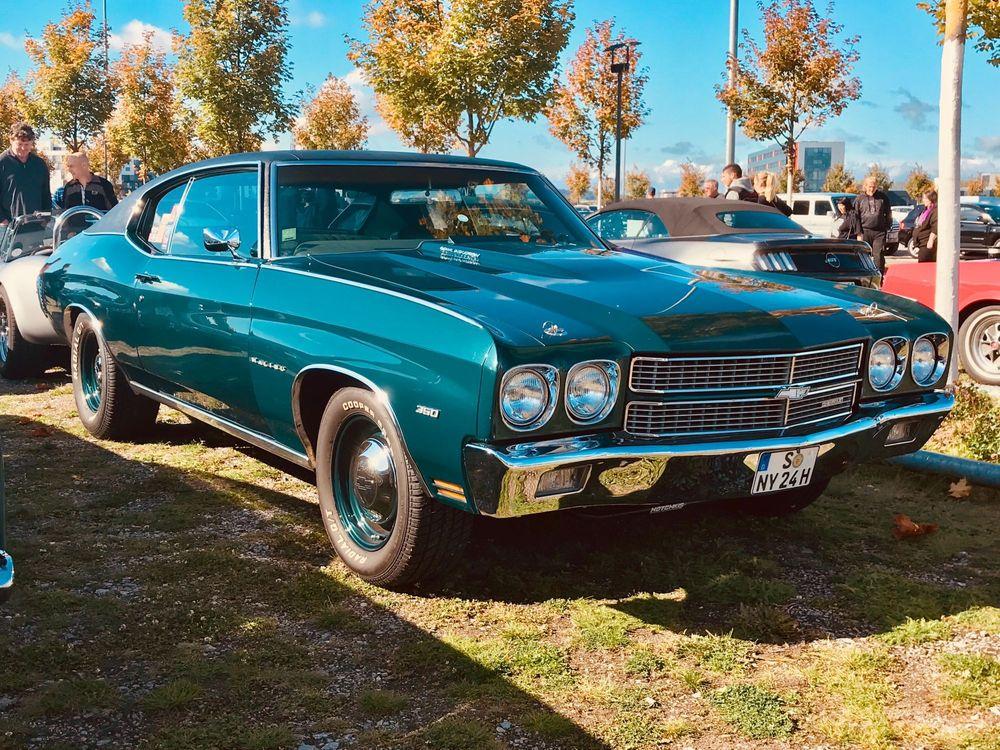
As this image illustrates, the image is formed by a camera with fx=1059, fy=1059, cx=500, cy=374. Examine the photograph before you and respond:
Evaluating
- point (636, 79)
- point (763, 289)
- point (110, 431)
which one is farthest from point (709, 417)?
point (636, 79)

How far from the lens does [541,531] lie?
4520 millimetres

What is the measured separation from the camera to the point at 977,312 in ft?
27.9

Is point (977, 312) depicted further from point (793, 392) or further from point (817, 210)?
point (817, 210)

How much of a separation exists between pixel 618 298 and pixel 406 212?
4.47 ft

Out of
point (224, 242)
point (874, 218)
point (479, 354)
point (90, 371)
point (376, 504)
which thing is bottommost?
point (376, 504)

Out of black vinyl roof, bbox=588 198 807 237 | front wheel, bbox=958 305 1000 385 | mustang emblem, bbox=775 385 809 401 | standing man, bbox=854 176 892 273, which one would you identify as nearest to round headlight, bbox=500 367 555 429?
mustang emblem, bbox=775 385 809 401

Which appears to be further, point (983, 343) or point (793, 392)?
point (983, 343)

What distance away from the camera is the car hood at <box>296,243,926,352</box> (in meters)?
3.42

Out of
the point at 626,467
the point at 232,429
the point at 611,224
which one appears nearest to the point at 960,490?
the point at 626,467

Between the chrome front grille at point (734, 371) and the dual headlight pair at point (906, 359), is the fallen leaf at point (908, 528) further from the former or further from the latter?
the chrome front grille at point (734, 371)

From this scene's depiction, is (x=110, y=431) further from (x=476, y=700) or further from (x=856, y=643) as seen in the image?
(x=856, y=643)

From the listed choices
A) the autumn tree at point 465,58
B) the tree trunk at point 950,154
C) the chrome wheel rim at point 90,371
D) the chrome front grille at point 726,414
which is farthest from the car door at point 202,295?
the autumn tree at point 465,58

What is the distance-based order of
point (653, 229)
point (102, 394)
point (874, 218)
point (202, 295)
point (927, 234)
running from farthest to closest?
point (874, 218), point (927, 234), point (653, 229), point (102, 394), point (202, 295)

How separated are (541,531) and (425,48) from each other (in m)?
23.1
